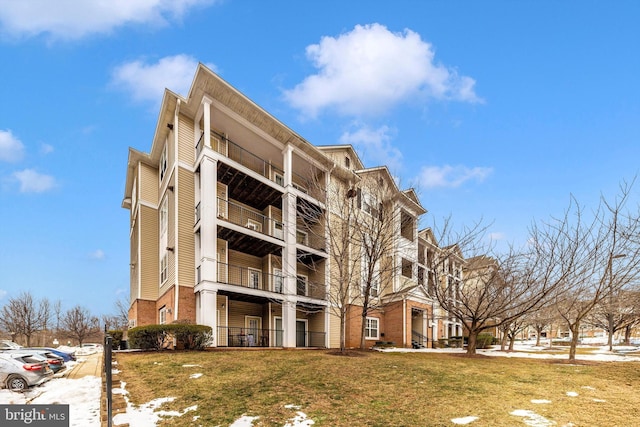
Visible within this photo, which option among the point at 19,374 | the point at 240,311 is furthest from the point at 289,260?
the point at 19,374

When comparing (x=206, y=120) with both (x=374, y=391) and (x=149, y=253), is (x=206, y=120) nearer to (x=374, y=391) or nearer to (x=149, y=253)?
(x=149, y=253)

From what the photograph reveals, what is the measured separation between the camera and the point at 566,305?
24344 millimetres

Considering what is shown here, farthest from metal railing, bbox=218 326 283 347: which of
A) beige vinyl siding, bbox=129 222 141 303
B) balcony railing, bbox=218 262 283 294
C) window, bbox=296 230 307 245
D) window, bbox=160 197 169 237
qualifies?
beige vinyl siding, bbox=129 222 141 303

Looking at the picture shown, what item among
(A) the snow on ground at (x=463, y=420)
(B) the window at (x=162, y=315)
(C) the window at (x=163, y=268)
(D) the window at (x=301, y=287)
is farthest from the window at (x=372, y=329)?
(A) the snow on ground at (x=463, y=420)

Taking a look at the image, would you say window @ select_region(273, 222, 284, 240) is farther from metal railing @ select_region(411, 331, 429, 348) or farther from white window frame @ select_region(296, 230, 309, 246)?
metal railing @ select_region(411, 331, 429, 348)

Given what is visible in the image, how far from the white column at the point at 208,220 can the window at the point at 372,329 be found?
14.7 meters

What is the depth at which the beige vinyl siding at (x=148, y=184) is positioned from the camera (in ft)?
88.0

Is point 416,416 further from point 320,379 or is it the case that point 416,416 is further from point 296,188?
point 296,188

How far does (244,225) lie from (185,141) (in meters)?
6.09

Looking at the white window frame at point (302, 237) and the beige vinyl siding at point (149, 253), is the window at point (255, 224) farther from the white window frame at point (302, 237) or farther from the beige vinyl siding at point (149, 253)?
the beige vinyl siding at point (149, 253)

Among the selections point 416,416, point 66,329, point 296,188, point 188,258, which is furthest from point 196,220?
point 66,329

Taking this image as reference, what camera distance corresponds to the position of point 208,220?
19.9 meters

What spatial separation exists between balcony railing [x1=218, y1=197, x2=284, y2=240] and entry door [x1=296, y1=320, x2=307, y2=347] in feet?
20.2

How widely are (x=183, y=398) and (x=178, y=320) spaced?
1030 centimetres
